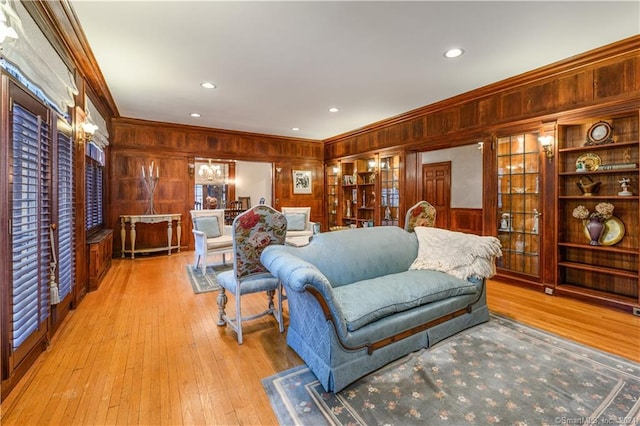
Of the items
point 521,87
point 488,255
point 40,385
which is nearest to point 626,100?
point 521,87

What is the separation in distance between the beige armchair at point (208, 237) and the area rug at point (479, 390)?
2866 millimetres

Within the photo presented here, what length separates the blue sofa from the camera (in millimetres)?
1824

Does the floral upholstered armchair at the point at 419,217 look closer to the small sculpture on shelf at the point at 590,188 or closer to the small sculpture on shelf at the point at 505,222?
the small sculpture on shelf at the point at 505,222

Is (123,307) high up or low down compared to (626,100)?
down

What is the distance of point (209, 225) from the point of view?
15.8 feet

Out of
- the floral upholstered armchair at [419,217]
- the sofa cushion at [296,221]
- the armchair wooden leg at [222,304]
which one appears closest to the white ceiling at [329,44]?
the floral upholstered armchair at [419,217]

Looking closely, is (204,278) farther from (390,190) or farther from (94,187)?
(390,190)

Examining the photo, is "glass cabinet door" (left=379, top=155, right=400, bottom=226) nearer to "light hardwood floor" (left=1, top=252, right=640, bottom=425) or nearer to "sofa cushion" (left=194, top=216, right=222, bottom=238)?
"light hardwood floor" (left=1, top=252, right=640, bottom=425)

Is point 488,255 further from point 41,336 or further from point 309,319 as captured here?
point 41,336

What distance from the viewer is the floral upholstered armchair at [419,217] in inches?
140

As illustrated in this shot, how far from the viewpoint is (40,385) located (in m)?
1.88

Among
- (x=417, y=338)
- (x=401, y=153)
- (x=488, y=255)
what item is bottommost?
(x=417, y=338)

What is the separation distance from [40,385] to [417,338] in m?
2.54

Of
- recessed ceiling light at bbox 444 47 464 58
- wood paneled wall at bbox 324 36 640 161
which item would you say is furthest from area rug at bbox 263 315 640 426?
recessed ceiling light at bbox 444 47 464 58
